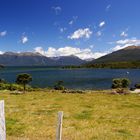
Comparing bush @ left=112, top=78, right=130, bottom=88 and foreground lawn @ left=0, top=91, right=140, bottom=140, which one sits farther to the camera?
bush @ left=112, top=78, right=130, bottom=88

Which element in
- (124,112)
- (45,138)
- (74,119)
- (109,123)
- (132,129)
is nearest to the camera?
(45,138)

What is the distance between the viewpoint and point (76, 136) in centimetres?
1734

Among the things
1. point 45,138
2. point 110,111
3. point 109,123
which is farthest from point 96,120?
point 45,138

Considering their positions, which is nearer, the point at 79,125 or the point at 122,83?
the point at 79,125

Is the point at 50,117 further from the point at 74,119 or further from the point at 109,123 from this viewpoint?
the point at 109,123

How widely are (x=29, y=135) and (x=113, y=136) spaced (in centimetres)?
495

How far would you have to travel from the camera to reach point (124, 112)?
27984 mm

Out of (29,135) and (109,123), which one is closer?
(29,135)

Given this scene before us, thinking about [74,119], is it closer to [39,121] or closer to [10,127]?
[39,121]

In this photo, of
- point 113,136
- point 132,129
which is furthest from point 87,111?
point 113,136

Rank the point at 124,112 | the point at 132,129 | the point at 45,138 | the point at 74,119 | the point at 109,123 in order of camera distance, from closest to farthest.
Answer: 1. the point at 45,138
2. the point at 132,129
3. the point at 109,123
4. the point at 74,119
5. the point at 124,112

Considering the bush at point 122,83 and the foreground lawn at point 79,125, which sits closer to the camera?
the foreground lawn at point 79,125

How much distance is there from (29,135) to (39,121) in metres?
4.91

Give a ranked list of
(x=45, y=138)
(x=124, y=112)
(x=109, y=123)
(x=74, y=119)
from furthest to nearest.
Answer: (x=124, y=112) → (x=74, y=119) → (x=109, y=123) → (x=45, y=138)
